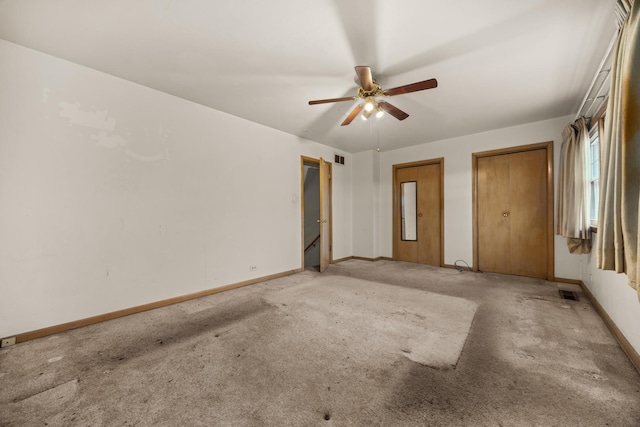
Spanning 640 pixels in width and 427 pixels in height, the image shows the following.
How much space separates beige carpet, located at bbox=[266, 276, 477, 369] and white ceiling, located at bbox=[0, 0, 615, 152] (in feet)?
8.47

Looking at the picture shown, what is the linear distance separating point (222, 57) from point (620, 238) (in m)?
3.27

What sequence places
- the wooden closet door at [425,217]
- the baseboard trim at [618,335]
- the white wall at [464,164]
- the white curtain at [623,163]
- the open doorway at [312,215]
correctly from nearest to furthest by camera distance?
1. the white curtain at [623,163]
2. the baseboard trim at [618,335]
3. the white wall at [464,164]
4. the wooden closet door at [425,217]
5. the open doorway at [312,215]

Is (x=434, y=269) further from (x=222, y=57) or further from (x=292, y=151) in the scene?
(x=222, y=57)

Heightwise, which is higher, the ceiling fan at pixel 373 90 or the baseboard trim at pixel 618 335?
the ceiling fan at pixel 373 90

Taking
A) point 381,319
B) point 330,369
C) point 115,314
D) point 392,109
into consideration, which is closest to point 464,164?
point 392,109

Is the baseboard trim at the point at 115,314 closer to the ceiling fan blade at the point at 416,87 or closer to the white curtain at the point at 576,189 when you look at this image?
the ceiling fan blade at the point at 416,87

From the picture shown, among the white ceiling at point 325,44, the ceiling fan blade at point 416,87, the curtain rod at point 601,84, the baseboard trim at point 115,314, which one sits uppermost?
the white ceiling at point 325,44

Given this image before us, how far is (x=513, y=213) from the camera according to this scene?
176 inches

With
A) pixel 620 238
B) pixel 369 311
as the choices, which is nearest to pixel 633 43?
pixel 620 238

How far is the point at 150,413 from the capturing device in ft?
4.71

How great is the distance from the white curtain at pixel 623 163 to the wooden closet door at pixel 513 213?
325cm

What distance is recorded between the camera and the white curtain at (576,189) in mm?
3199

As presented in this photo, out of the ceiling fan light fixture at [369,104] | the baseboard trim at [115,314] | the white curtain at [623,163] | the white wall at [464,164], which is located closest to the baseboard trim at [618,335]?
the white curtain at [623,163]

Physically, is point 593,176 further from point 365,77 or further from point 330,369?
point 330,369
